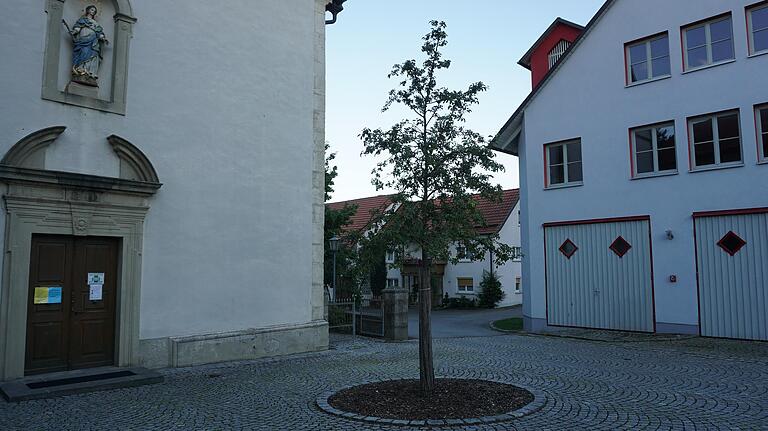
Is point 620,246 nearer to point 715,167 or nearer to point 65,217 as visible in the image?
point 715,167

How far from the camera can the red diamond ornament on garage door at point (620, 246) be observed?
1531 centimetres

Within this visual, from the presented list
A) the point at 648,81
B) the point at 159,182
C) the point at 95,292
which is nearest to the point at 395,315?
the point at 159,182

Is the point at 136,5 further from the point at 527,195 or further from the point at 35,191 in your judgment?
the point at 527,195

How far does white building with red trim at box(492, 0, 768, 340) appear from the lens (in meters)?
13.6

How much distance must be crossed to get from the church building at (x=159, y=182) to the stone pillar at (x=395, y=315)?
266cm

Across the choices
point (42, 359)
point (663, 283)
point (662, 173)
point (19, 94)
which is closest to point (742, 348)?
point (663, 283)

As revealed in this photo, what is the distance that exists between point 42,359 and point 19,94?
4.11 metres

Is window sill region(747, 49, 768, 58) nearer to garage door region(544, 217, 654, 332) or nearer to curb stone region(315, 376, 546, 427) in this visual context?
garage door region(544, 217, 654, 332)

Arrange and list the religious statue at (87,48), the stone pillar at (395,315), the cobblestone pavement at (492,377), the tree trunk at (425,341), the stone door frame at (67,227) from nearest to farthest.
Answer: the cobblestone pavement at (492,377) → the tree trunk at (425,341) → the stone door frame at (67,227) → the religious statue at (87,48) → the stone pillar at (395,315)

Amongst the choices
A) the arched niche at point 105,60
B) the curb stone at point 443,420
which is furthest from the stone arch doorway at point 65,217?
the curb stone at point 443,420

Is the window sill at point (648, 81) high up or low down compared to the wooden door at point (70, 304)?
up

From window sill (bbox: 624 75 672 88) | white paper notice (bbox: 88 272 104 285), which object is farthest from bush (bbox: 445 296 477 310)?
white paper notice (bbox: 88 272 104 285)

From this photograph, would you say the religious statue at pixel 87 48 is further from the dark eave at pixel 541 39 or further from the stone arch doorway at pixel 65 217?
the dark eave at pixel 541 39

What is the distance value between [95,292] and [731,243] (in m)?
13.7
